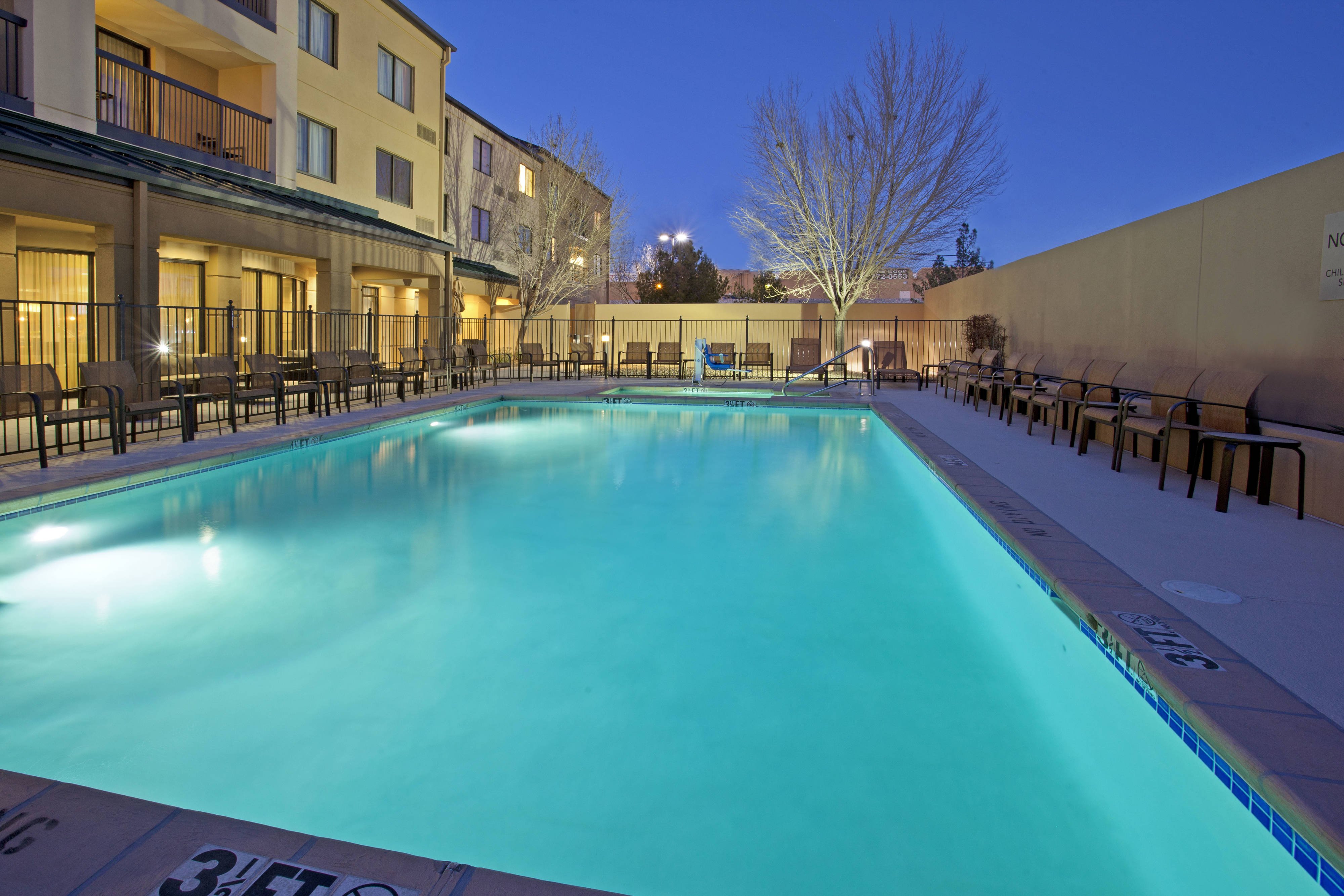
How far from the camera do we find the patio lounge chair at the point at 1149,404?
5902mm

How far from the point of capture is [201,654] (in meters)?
3.21

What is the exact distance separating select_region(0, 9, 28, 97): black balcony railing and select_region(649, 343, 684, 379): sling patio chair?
10.7 metres

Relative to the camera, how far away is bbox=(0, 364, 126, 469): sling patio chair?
5777 mm

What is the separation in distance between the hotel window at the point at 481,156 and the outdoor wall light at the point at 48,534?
18352mm

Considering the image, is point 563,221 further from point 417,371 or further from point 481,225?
point 417,371

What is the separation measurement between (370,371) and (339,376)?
90cm

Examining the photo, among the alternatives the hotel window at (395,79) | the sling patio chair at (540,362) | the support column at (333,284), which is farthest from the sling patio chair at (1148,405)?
the hotel window at (395,79)

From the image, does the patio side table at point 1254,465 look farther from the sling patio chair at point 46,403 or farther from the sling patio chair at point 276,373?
the sling patio chair at point 276,373

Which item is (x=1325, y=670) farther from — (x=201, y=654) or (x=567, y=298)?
(x=567, y=298)

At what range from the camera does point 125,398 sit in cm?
692

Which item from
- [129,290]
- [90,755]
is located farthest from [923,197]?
[90,755]

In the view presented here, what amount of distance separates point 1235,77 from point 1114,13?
10.5m

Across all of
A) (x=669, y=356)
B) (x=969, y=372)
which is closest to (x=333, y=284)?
(x=669, y=356)

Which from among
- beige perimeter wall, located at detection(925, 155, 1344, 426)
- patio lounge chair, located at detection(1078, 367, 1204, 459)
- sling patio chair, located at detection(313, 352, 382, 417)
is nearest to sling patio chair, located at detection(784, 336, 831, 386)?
beige perimeter wall, located at detection(925, 155, 1344, 426)
